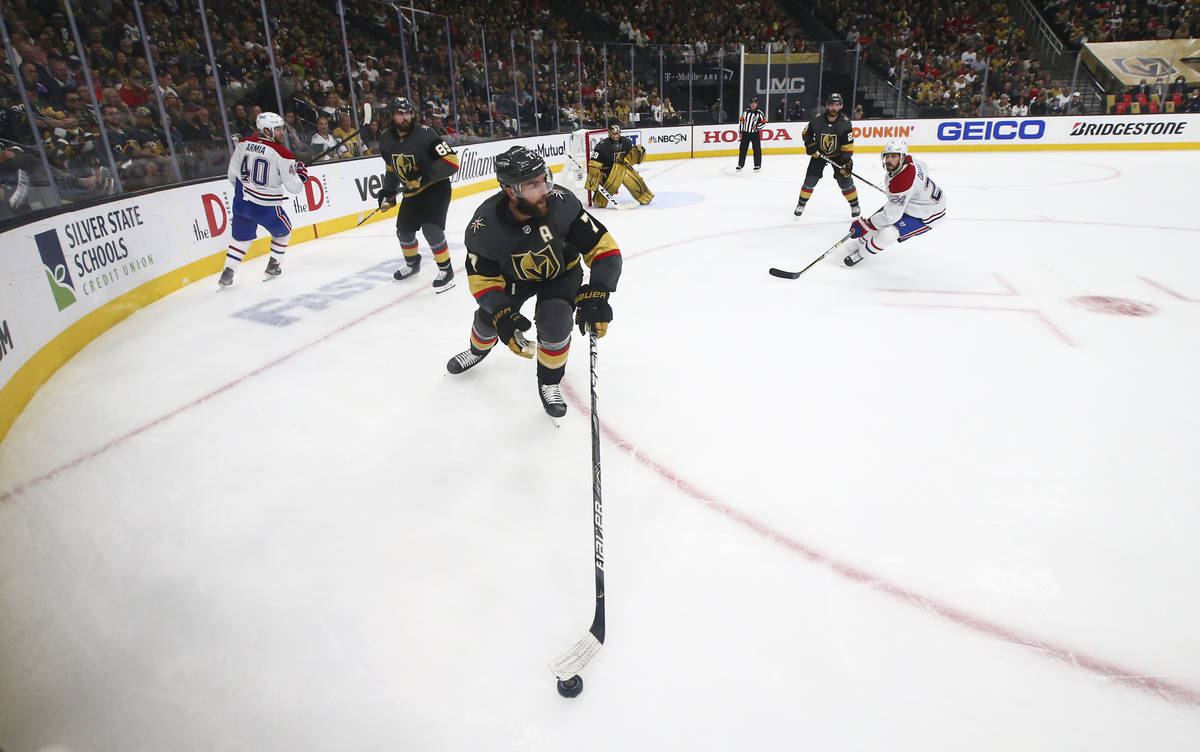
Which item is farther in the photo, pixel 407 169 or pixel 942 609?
pixel 407 169

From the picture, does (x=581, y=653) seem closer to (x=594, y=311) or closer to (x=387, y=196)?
(x=594, y=311)

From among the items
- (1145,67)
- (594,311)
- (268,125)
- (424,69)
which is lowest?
(594,311)

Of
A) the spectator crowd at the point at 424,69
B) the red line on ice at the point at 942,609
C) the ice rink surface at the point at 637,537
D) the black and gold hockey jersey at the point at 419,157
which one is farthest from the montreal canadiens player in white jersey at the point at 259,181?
the red line on ice at the point at 942,609

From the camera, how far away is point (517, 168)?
2330 mm

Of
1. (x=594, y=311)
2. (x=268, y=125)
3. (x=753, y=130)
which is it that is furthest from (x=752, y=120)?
(x=594, y=311)

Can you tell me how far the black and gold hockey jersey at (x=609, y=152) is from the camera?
8.41 meters

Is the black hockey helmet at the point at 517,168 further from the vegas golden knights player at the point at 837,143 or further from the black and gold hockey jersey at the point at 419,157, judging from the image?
the vegas golden knights player at the point at 837,143

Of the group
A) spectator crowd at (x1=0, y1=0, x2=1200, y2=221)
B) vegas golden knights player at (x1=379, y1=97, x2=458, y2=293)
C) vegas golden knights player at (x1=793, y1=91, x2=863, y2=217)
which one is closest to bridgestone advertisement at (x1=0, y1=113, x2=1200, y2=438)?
spectator crowd at (x1=0, y1=0, x2=1200, y2=221)

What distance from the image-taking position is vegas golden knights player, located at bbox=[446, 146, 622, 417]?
101 inches

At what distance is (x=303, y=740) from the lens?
1.49 meters

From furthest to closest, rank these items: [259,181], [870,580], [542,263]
→ [259,181] < [542,263] < [870,580]

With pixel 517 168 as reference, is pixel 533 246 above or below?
below

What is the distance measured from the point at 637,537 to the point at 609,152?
283 inches

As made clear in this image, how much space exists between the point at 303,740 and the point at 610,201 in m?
8.53
